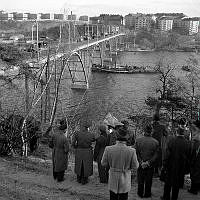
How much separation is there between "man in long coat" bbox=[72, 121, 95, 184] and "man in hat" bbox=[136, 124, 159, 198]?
102cm

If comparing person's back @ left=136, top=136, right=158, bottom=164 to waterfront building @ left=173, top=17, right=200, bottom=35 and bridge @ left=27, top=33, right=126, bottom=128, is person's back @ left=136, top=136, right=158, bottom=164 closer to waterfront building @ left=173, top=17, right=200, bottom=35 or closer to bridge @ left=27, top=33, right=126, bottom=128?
bridge @ left=27, top=33, right=126, bottom=128

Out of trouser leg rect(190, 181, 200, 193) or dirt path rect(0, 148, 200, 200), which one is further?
trouser leg rect(190, 181, 200, 193)

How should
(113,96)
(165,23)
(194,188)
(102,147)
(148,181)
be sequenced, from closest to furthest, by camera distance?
(148,181) < (194,188) < (102,147) < (113,96) < (165,23)

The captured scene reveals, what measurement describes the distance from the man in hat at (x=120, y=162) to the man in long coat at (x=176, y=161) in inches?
35.2

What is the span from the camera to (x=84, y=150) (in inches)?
237

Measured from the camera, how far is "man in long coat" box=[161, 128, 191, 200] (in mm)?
5051

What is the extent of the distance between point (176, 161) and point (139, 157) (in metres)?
0.61

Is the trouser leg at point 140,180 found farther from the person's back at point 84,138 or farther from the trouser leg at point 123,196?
the person's back at point 84,138

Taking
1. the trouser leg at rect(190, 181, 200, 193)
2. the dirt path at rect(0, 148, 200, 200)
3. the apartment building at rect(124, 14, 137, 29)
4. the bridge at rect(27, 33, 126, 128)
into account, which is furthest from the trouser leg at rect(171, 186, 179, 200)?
the apartment building at rect(124, 14, 137, 29)

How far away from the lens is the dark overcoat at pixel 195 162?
5251 mm

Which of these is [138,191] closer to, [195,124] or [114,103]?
[195,124]

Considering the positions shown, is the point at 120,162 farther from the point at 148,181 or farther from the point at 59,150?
the point at 59,150

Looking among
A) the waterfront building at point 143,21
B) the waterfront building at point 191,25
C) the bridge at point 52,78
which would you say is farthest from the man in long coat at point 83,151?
the waterfront building at point 143,21

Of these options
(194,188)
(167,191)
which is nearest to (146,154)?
(167,191)
